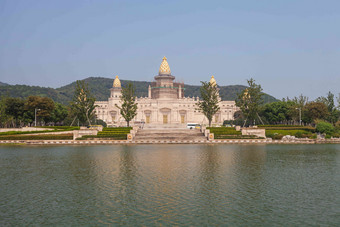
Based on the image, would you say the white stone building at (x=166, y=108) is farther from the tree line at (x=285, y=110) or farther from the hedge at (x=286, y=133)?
the hedge at (x=286, y=133)

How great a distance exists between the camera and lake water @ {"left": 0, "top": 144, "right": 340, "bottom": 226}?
1319 centimetres

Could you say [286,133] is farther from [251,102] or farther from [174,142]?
[174,142]

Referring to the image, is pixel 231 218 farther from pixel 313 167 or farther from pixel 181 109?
pixel 181 109

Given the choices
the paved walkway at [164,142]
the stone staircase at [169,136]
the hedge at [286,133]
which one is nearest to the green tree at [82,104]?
the stone staircase at [169,136]

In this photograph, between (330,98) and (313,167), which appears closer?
(313,167)

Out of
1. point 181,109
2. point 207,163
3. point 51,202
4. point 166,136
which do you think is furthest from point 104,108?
point 51,202

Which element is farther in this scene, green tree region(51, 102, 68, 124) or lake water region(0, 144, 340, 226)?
green tree region(51, 102, 68, 124)

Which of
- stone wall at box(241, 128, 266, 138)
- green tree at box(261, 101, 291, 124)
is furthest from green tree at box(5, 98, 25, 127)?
green tree at box(261, 101, 291, 124)

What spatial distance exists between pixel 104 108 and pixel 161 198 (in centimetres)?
9984

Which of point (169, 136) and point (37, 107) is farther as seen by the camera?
point (37, 107)

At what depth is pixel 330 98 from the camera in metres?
77.9

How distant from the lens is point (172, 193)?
666 inches

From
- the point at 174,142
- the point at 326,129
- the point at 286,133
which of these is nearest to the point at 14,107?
the point at 174,142

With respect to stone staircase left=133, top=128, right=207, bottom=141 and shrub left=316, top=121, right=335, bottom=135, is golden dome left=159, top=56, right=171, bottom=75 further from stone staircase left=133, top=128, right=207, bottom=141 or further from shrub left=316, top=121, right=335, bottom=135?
shrub left=316, top=121, right=335, bottom=135
